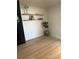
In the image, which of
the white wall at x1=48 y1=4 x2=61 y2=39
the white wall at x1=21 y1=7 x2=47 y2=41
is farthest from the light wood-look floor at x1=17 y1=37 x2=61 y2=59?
the white wall at x1=48 y1=4 x2=61 y2=39

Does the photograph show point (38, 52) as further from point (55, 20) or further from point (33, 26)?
point (55, 20)

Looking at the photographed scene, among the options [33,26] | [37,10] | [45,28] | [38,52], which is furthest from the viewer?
[45,28]

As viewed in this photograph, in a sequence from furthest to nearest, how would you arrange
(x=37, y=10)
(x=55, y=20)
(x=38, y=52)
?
(x=55, y=20), (x=37, y=10), (x=38, y=52)

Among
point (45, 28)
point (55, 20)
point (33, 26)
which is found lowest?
point (45, 28)

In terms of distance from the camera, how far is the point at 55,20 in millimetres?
5266

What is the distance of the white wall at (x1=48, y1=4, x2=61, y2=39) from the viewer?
16.5 ft

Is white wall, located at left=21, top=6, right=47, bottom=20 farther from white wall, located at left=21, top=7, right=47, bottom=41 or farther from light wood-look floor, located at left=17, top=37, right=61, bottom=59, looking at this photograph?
light wood-look floor, located at left=17, top=37, right=61, bottom=59

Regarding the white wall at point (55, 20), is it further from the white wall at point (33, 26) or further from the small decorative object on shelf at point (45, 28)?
the white wall at point (33, 26)

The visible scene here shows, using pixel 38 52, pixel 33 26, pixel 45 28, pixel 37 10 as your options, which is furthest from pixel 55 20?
pixel 38 52

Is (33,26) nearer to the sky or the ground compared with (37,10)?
nearer to the ground

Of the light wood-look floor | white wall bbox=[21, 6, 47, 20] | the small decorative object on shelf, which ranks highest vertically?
white wall bbox=[21, 6, 47, 20]

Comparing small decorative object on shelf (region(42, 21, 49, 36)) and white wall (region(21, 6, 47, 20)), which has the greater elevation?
white wall (region(21, 6, 47, 20))
